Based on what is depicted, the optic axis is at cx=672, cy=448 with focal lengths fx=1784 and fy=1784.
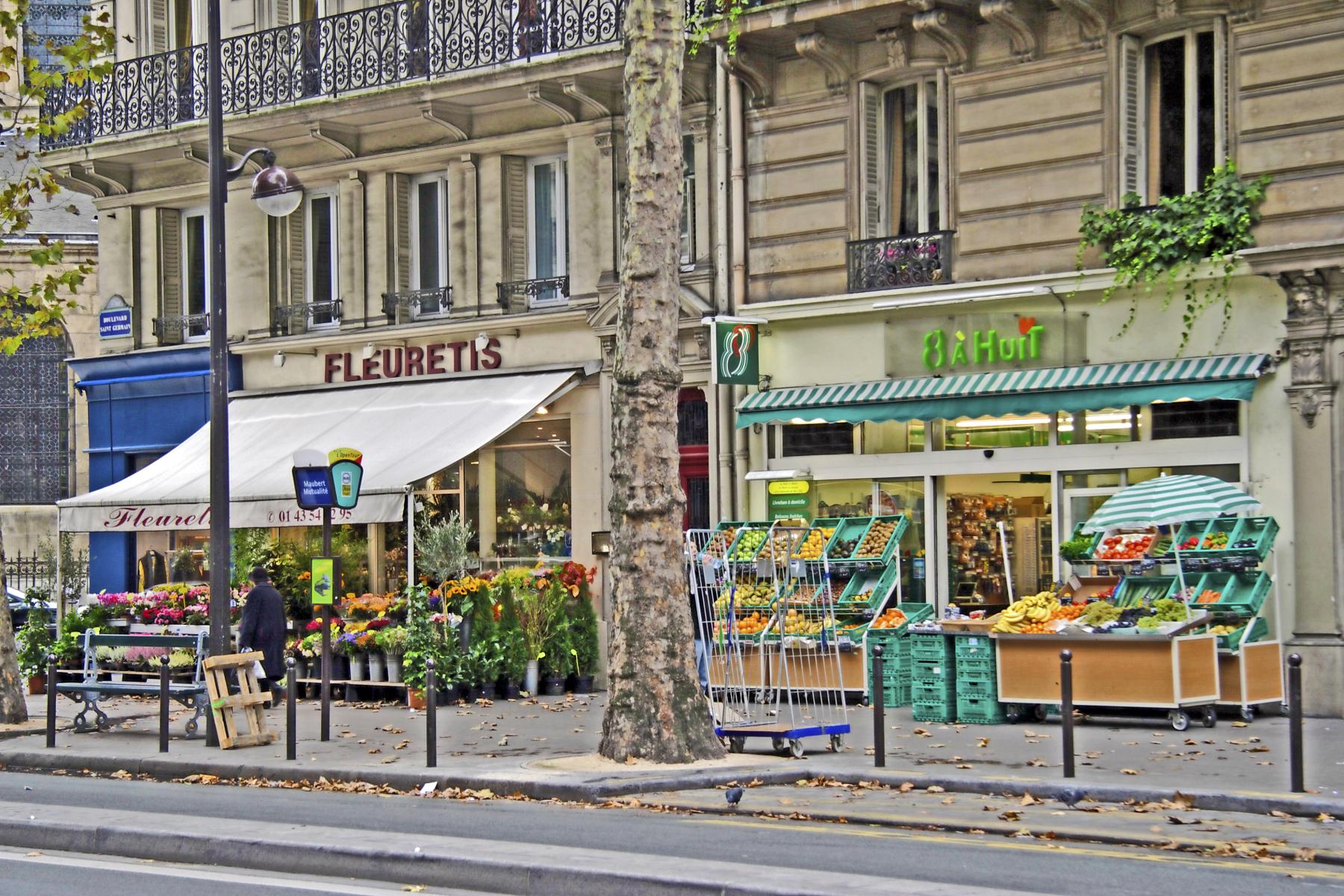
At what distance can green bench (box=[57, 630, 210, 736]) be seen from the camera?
677 inches

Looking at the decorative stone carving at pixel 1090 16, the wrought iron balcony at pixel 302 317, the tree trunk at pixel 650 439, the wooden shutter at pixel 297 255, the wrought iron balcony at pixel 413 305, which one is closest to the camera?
the tree trunk at pixel 650 439

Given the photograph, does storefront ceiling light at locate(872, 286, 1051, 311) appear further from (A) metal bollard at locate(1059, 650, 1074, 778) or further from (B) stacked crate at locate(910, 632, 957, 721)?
(A) metal bollard at locate(1059, 650, 1074, 778)

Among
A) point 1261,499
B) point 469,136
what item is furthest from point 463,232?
point 1261,499

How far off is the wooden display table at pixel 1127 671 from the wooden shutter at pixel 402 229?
11.6 meters

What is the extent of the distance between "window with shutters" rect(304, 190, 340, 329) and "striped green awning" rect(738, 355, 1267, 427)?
7780 mm

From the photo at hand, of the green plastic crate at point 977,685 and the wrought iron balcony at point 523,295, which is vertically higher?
the wrought iron balcony at point 523,295

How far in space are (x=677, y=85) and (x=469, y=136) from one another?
10.2 m

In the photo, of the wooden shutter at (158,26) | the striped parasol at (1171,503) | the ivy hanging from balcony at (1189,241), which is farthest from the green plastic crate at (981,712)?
the wooden shutter at (158,26)

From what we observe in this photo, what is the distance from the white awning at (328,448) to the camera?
21219 mm

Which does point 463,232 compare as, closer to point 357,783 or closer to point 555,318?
point 555,318

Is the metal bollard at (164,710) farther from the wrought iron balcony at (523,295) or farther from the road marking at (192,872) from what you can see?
the wrought iron balcony at (523,295)

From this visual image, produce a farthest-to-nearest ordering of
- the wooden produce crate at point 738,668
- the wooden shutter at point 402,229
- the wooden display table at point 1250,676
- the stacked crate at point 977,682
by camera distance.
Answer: the wooden shutter at point 402,229, the stacked crate at point 977,682, the wooden display table at point 1250,676, the wooden produce crate at point 738,668

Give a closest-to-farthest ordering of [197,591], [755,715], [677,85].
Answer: [677,85]
[755,715]
[197,591]

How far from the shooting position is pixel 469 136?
2388 centimetres
